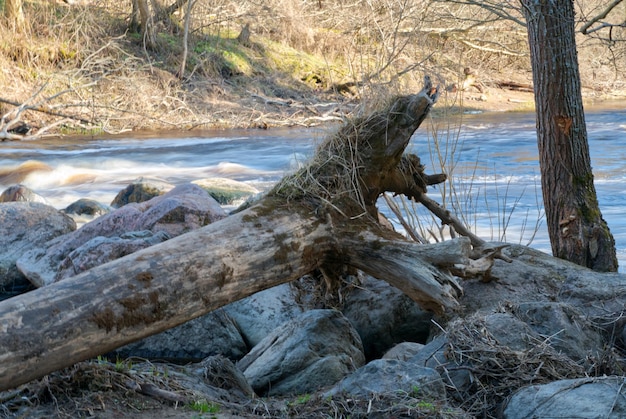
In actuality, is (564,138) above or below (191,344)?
above

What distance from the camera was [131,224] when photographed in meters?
7.96

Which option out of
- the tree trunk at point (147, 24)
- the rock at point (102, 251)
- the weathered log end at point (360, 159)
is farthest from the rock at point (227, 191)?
the tree trunk at point (147, 24)

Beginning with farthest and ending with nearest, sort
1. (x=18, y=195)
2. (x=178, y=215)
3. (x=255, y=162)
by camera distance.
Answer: (x=255, y=162)
(x=18, y=195)
(x=178, y=215)

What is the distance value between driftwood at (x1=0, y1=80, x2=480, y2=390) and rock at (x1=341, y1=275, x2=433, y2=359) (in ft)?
1.73

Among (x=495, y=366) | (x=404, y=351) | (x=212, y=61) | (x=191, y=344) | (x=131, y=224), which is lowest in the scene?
(x=191, y=344)

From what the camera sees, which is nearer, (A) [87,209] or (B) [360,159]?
(B) [360,159]

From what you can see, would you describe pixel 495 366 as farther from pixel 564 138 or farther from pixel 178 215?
pixel 178 215

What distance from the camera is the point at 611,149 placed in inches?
667

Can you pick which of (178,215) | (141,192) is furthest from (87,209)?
(178,215)

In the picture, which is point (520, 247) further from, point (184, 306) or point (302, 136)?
point (302, 136)

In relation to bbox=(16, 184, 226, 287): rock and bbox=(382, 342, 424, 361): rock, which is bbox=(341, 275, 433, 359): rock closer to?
bbox=(382, 342, 424, 361): rock

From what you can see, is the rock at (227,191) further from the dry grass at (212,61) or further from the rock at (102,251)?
the rock at (102,251)

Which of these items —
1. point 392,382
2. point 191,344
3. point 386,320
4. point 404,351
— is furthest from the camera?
point 191,344

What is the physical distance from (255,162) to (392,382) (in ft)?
43.2
